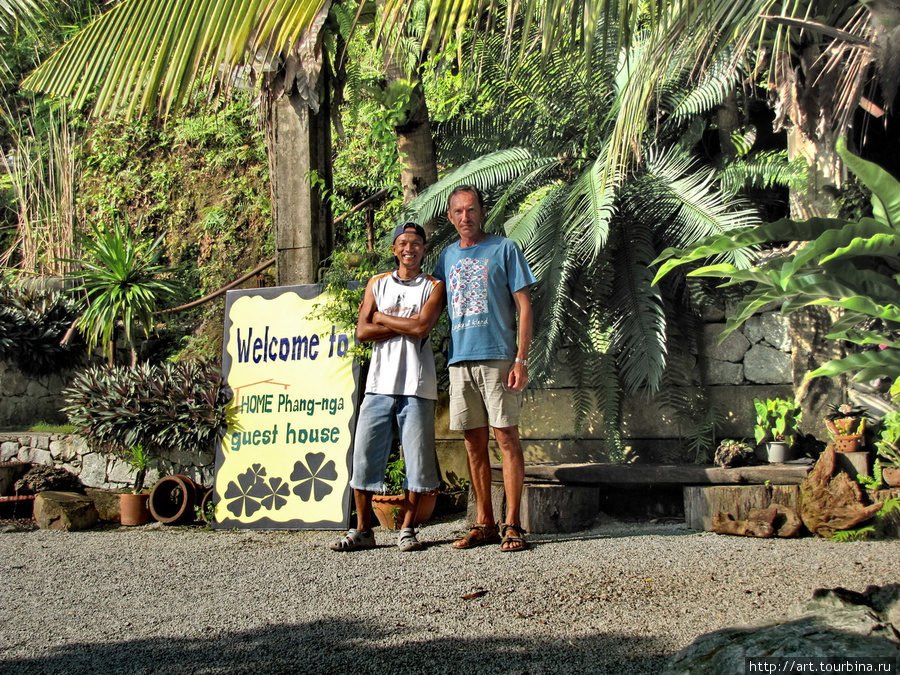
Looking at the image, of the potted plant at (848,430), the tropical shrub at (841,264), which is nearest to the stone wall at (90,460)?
the potted plant at (848,430)

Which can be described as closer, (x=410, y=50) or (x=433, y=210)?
(x=433, y=210)

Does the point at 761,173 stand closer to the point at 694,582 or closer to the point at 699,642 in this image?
the point at 694,582

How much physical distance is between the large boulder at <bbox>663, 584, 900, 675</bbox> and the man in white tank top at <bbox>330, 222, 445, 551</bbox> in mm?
2380

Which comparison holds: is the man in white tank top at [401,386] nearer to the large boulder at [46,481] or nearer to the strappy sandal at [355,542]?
the strappy sandal at [355,542]

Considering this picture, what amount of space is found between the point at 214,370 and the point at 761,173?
3.85 metres

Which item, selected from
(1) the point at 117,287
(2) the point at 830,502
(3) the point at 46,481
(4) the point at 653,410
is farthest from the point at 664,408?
(3) the point at 46,481

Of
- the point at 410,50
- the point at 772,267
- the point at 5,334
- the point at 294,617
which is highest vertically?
the point at 410,50

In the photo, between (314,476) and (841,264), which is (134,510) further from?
(841,264)

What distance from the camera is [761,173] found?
4754mm

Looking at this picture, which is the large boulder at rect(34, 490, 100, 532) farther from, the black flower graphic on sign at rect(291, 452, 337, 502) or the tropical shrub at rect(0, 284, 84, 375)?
the tropical shrub at rect(0, 284, 84, 375)

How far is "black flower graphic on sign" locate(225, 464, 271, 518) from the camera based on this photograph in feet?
16.4

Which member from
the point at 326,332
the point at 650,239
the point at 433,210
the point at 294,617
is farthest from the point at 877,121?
the point at 294,617

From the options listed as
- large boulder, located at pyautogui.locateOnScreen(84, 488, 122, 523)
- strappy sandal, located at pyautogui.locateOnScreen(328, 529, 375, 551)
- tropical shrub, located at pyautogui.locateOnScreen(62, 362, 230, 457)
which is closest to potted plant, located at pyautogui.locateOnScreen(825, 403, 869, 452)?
strappy sandal, located at pyautogui.locateOnScreen(328, 529, 375, 551)

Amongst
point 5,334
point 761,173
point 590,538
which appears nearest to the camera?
point 590,538
